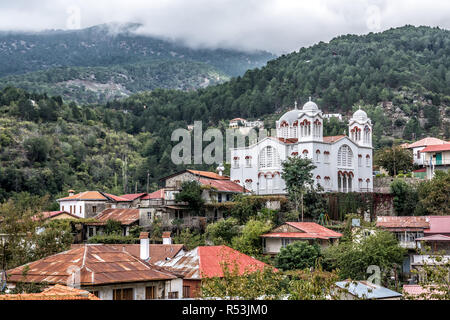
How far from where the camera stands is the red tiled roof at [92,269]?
21.6 metres

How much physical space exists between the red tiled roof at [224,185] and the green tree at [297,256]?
16.0 m

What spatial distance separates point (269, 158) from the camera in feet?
198

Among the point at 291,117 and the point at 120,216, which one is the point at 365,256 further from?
the point at 291,117

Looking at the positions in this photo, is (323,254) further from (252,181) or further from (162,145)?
(162,145)

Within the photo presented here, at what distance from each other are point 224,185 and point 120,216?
1045 centimetres

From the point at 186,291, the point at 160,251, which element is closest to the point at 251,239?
the point at 160,251

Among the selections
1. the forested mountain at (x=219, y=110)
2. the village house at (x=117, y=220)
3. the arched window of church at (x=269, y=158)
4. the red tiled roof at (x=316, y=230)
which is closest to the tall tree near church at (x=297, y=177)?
the arched window of church at (x=269, y=158)

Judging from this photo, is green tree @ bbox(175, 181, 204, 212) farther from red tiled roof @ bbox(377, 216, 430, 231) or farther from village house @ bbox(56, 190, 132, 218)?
red tiled roof @ bbox(377, 216, 430, 231)

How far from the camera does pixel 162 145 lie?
337ft

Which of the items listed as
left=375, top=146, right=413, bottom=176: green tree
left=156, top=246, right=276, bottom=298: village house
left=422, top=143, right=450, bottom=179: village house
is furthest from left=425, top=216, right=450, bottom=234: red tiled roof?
left=375, top=146, right=413, bottom=176: green tree

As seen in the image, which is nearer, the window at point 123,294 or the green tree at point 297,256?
the window at point 123,294

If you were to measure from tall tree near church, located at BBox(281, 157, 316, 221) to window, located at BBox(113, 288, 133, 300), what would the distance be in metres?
30.6

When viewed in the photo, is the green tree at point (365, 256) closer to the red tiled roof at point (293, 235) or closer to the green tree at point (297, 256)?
the green tree at point (297, 256)
